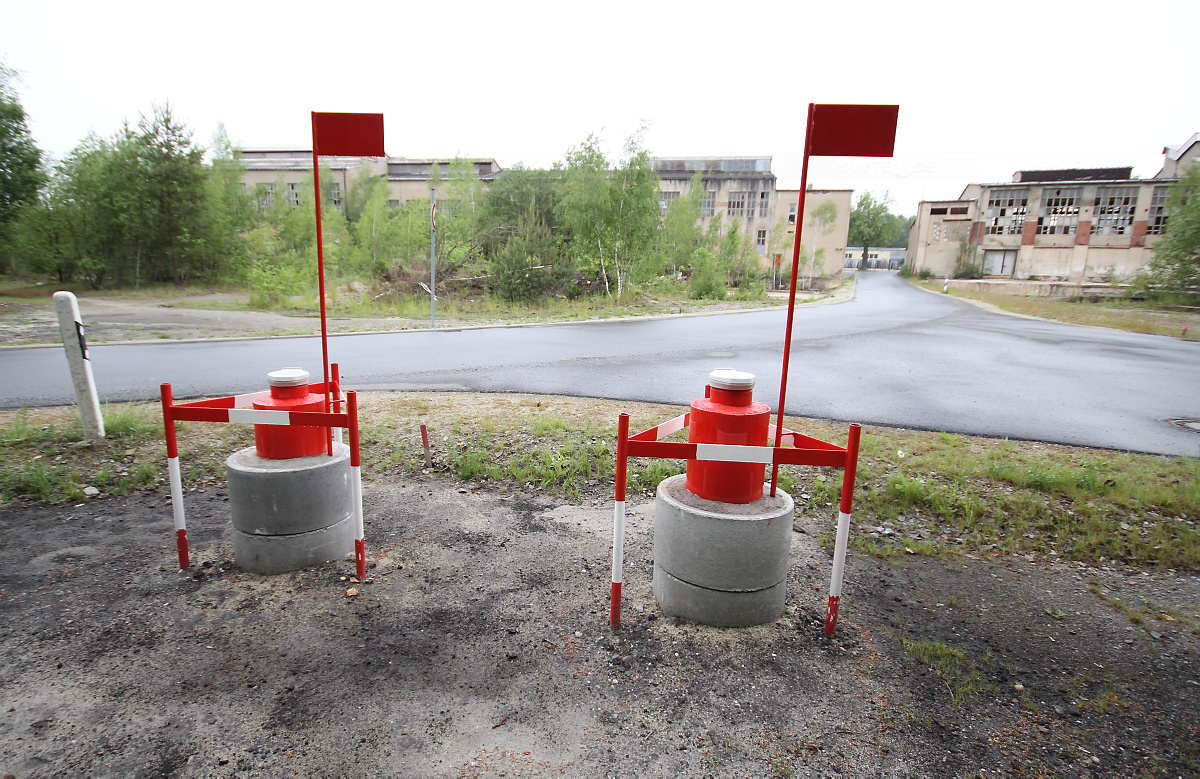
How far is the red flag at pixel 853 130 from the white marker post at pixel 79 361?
6.38m

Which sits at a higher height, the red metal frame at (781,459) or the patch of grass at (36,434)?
the red metal frame at (781,459)

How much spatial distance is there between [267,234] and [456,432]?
33.4 meters

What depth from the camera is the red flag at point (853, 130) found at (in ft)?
10.6

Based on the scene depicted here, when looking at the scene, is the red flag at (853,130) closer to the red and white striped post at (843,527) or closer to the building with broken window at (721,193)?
the red and white striped post at (843,527)

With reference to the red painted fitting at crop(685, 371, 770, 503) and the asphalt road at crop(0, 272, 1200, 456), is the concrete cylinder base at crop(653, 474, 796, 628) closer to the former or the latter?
the red painted fitting at crop(685, 371, 770, 503)

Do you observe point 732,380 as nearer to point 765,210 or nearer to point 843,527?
point 843,527

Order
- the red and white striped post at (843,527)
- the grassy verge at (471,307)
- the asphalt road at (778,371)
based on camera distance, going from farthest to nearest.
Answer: the grassy verge at (471,307), the asphalt road at (778,371), the red and white striped post at (843,527)

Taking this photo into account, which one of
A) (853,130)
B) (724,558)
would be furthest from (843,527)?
(853,130)

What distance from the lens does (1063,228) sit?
53.9 m

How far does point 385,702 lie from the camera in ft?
9.08

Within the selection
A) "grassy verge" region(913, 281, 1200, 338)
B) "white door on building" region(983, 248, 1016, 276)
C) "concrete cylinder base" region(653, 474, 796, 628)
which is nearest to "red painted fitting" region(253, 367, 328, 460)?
"concrete cylinder base" region(653, 474, 796, 628)

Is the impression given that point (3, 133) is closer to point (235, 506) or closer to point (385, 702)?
point (235, 506)

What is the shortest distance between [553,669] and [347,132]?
136 inches

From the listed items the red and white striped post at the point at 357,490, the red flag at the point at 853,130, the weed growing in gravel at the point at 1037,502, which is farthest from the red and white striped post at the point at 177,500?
the weed growing in gravel at the point at 1037,502
